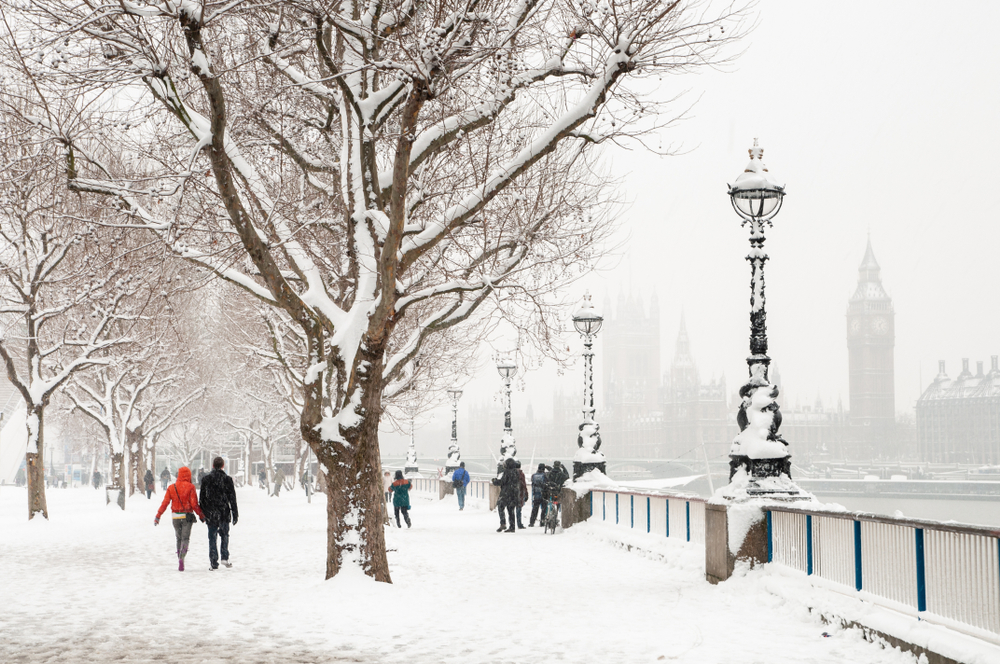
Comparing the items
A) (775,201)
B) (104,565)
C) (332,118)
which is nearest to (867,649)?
(775,201)

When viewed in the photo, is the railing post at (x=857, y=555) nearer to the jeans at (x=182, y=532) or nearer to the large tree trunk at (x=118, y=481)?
the jeans at (x=182, y=532)

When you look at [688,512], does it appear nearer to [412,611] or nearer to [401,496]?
[412,611]

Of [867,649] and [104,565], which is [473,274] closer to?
[104,565]

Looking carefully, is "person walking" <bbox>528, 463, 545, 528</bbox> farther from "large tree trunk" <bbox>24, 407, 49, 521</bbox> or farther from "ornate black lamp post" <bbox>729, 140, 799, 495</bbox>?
"large tree trunk" <bbox>24, 407, 49, 521</bbox>

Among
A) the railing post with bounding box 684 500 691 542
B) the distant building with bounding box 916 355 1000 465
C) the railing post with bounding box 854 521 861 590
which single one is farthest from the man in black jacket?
the distant building with bounding box 916 355 1000 465

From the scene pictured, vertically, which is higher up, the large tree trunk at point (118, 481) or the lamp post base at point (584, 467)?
the lamp post base at point (584, 467)

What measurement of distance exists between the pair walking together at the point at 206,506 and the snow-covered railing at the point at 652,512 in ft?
23.8

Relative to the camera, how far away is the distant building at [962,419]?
175875 mm

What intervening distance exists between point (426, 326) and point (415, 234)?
1703 millimetres

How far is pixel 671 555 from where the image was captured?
15609 mm

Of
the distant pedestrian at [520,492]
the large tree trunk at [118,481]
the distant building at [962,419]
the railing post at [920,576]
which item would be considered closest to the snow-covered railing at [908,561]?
the railing post at [920,576]

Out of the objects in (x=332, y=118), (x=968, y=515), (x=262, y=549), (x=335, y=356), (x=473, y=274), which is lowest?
(x=968, y=515)

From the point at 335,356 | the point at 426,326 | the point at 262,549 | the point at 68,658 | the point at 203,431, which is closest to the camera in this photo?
the point at 68,658

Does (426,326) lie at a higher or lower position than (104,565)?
higher
